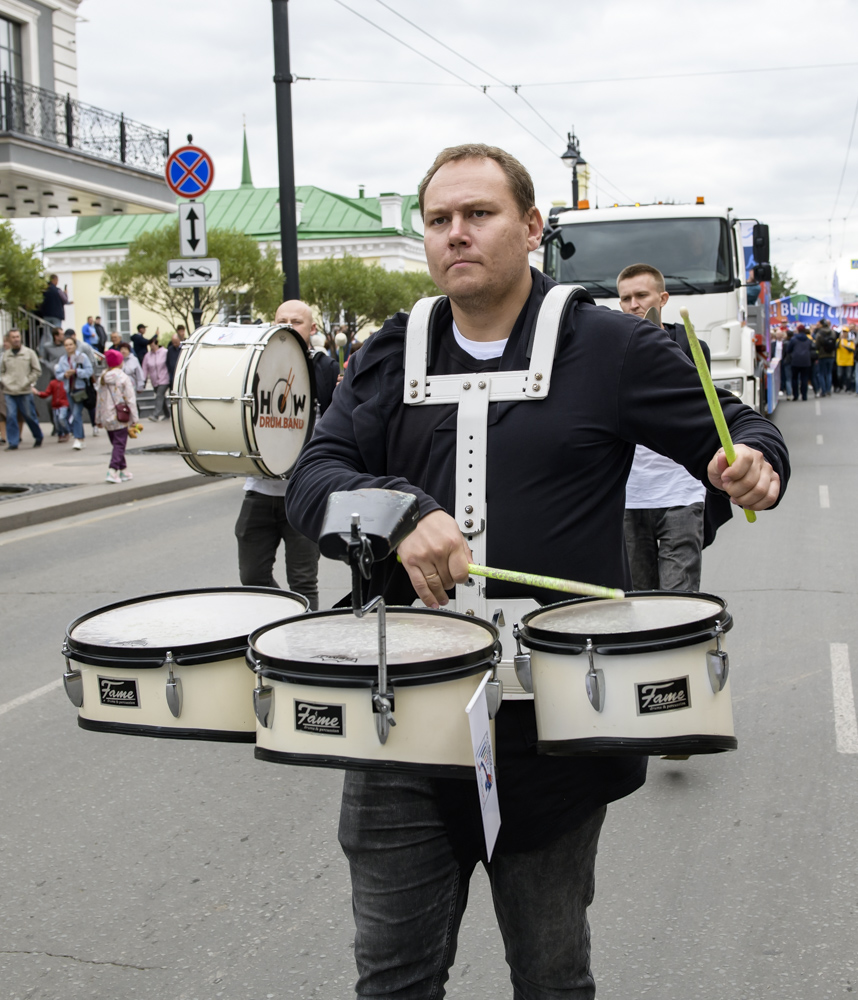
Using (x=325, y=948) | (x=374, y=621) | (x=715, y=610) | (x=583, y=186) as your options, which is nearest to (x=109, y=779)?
(x=325, y=948)

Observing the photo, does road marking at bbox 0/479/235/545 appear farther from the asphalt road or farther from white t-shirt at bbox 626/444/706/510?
white t-shirt at bbox 626/444/706/510

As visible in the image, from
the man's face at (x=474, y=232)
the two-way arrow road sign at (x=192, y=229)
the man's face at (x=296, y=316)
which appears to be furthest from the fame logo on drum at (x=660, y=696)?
the two-way arrow road sign at (x=192, y=229)

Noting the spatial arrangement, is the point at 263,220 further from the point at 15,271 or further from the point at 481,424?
the point at 481,424

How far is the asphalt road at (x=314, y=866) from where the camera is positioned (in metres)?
3.18

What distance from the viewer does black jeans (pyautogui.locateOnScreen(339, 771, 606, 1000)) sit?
208cm

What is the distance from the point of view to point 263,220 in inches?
2330

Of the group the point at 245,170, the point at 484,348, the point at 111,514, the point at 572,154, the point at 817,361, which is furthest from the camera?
the point at 245,170

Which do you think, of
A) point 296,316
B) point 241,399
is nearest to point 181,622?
point 241,399

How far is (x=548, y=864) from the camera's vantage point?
2.17 metres

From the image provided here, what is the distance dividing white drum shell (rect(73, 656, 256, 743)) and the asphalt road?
1326 mm

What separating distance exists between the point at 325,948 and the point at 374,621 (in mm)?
1562

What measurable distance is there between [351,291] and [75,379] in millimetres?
31342

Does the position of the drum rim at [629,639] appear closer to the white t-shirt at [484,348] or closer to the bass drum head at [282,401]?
the white t-shirt at [484,348]

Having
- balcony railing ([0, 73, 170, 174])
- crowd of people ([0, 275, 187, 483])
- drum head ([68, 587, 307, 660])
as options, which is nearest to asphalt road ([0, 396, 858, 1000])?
drum head ([68, 587, 307, 660])
